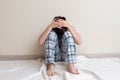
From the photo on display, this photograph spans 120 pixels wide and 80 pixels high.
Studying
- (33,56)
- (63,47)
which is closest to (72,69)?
(63,47)

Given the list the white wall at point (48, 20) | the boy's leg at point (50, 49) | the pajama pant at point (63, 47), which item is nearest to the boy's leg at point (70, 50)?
the pajama pant at point (63, 47)

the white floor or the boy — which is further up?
the boy

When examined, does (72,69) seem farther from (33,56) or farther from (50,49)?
(33,56)

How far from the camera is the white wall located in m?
1.94

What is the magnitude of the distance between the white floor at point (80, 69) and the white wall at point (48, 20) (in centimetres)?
19

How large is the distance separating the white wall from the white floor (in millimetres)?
186

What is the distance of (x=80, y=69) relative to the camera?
1647 millimetres

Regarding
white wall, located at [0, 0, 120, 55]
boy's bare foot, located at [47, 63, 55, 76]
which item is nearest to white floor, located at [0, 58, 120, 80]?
boy's bare foot, located at [47, 63, 55, 76]

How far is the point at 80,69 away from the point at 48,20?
0.60 meters

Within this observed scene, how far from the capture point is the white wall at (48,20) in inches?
76.3

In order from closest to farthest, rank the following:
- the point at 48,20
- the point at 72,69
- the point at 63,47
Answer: the point at 72,69 → the point at 63,47 → the point at 48,20

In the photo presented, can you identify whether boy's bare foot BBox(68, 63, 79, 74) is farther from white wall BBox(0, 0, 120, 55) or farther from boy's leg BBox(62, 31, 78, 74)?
white wall BBox(0, 0, 120, 55)

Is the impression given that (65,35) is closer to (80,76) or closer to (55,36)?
(55,36)

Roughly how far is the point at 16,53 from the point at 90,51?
0.73 m
